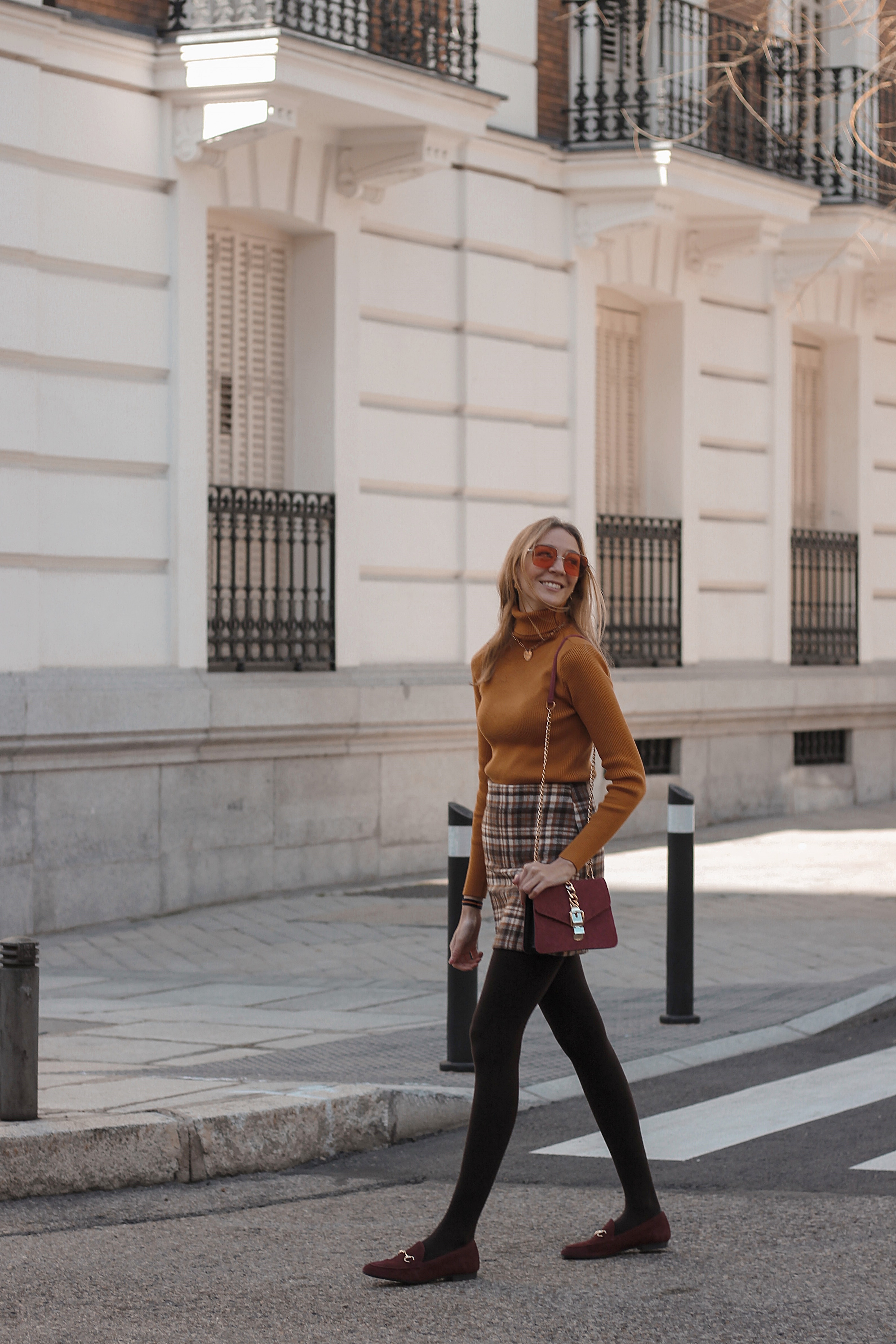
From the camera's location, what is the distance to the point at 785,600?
706 inches

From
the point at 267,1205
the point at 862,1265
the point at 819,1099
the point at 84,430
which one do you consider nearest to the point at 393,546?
the point at 84,430

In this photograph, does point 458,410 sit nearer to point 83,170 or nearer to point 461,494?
point 461,494

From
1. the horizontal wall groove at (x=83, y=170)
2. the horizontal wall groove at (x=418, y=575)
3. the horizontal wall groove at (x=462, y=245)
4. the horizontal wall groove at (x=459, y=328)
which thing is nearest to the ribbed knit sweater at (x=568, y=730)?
the horizontal wall groove at (x=83, y=170)

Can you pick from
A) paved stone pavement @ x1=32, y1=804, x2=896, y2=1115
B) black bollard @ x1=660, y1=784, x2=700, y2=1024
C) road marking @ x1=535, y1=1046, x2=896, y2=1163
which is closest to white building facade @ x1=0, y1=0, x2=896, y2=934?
paved stone pavement @ x1=32, y1=804, x2=896, y2=1115

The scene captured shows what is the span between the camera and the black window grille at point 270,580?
12.8 metres

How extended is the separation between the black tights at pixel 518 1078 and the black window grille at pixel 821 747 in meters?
13.5

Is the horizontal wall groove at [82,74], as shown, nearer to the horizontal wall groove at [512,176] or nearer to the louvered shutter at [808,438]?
the horizontal wall groove at [512,176]

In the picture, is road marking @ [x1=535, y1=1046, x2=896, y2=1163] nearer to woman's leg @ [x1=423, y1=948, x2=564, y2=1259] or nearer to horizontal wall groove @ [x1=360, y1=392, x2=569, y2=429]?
woman's leg @ [x1=423, y1=948, x2=564, y2=1259]

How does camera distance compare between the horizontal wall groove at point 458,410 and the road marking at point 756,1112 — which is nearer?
the road marking at point 756,1112

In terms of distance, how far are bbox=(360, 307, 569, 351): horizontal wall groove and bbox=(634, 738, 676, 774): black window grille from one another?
362 cm

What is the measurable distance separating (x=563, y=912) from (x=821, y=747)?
46.8 ft

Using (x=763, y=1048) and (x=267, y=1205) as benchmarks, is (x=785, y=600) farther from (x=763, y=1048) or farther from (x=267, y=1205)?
(x=267, y=1205)

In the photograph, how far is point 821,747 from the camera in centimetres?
1847

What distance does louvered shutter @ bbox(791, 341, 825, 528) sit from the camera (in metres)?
19.0
